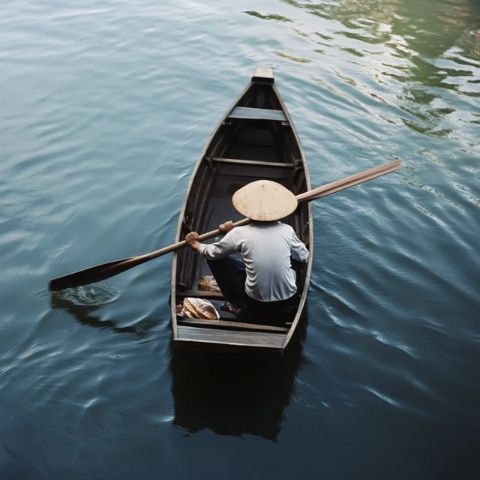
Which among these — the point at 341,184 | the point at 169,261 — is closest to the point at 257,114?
the point at 341,184

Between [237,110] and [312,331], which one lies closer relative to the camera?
[312,331]

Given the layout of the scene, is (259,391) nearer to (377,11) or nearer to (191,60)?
(191,60)

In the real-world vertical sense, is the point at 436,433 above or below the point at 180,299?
below

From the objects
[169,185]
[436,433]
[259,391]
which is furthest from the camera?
[169,185]

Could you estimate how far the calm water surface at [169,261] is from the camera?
17.5 ft

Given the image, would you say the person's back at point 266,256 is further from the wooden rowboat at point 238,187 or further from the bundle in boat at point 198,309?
the bundle in boat at point 198,309

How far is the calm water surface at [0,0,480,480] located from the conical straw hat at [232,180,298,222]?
66.2 inches

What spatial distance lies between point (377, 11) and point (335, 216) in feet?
38.3

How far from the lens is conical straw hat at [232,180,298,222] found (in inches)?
213

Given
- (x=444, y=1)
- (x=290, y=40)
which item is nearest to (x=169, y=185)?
(x=290, y=40)

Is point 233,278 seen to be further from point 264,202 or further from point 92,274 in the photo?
point 92,274

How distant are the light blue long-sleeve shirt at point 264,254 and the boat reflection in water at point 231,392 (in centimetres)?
70

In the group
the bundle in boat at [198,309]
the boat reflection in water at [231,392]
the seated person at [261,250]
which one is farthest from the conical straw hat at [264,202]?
the boat reflection in water at [231,392]

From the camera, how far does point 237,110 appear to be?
360 inches
